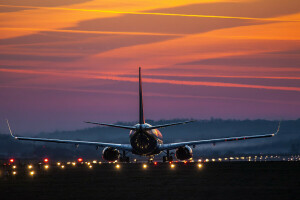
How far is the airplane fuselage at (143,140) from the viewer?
84.2 metres

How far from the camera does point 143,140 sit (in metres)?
84.9

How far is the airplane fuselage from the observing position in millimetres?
84188

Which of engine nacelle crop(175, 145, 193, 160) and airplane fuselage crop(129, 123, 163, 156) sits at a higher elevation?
engine nacelle crop(175, 145, 193, 160)

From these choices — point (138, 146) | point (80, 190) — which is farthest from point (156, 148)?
point (80, 190)

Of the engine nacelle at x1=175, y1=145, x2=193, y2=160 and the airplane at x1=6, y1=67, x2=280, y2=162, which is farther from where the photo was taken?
the engine nacelle at x1=175, y1=145, x2=193, y2=160

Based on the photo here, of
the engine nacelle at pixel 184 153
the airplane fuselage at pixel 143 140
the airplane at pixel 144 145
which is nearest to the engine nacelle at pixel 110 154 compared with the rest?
the airplane at pixel 144 145

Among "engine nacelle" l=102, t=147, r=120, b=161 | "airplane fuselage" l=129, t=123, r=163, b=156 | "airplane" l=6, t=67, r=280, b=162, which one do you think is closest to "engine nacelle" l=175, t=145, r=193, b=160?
"airplane" l=6, t=67, r=280, b=162

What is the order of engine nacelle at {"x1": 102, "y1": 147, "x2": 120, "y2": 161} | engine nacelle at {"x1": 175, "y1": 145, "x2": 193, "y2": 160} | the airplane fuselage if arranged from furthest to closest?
engine nacelle at {"x1": 102, "y1": 147, "x2": 120, "y2": 161} < engine nacelle at {"x1": 175, "y1": 145, "x2": 193, "y2": 160} < the airplane fuselage

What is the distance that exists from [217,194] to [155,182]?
10.5 m

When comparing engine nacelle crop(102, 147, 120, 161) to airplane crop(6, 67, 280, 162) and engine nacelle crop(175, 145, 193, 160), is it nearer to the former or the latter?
airplane crop(6, 67, 280, 162)

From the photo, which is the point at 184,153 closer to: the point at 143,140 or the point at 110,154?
the point at 143,140

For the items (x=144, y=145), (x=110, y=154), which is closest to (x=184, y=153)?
(x=144, y=145)

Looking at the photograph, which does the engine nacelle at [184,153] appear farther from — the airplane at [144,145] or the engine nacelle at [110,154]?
the engine nacelle at [110,154]

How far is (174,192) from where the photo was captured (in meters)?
35.5
